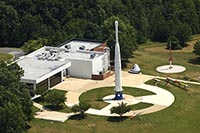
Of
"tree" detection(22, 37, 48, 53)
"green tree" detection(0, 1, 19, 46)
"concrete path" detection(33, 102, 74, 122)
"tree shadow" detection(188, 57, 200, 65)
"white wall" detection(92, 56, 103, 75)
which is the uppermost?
"green tree" detection(0, 1, 19, 46)

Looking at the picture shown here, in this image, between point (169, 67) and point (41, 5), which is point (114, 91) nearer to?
point (169, 67)

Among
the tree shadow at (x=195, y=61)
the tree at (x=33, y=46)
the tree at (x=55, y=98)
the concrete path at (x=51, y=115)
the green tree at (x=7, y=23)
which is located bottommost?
the concrete path at (x=51, y=115)

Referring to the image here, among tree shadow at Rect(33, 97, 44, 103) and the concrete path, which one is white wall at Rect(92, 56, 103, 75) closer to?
tree shadow at Rect(33, 97, 44, 103)

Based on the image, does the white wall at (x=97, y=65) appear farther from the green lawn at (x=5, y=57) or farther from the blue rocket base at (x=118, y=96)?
the green lawn at (x=5, y=57)

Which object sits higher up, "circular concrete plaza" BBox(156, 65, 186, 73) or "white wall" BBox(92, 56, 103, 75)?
"white wall" BBox(92, 56, 103, 75)

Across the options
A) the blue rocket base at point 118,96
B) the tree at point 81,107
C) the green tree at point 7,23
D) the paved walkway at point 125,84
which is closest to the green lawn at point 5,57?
the green tree at point 7,23

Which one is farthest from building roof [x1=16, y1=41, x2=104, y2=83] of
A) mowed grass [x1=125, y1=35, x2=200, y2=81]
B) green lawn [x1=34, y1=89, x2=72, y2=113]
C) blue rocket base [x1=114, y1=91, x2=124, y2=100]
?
blue rocket base [x1=114, y1=91, x2=124, y2=100]
